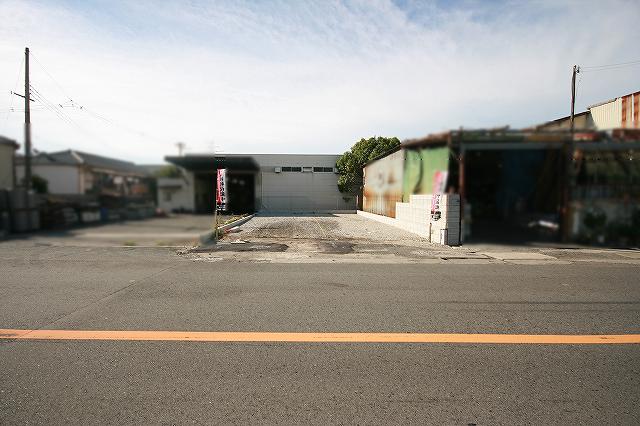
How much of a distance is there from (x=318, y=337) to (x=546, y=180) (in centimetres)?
308

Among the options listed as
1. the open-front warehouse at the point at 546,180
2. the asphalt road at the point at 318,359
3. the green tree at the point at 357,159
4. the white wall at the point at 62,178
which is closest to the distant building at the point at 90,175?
the white wall at the point at 62,178

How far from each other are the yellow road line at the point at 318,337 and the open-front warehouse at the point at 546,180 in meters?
2.02

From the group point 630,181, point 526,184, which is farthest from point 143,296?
point 630,181

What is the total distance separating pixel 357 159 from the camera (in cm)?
3547

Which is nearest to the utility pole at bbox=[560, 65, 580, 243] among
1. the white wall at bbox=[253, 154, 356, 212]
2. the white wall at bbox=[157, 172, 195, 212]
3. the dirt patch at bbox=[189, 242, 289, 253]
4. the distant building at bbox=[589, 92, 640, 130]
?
the distant building at bbox=[589, 92, 640, 130]

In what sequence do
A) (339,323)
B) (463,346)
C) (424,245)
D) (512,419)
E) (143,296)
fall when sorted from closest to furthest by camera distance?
(512,419)
(463,346)
(339,323)
(143,296)
(424,245)

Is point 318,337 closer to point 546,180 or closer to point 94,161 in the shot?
point 546,180

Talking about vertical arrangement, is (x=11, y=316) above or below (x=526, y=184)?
below

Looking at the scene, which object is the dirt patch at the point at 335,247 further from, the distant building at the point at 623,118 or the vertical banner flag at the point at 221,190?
the distant building at the point at 623,118

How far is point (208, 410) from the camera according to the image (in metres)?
2.49

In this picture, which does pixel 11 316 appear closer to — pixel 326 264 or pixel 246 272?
pixel 246 272

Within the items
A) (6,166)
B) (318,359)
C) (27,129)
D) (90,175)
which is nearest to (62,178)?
(90,175)

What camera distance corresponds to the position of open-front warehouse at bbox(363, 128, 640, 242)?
1.46 meters

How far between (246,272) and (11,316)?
4.10m
